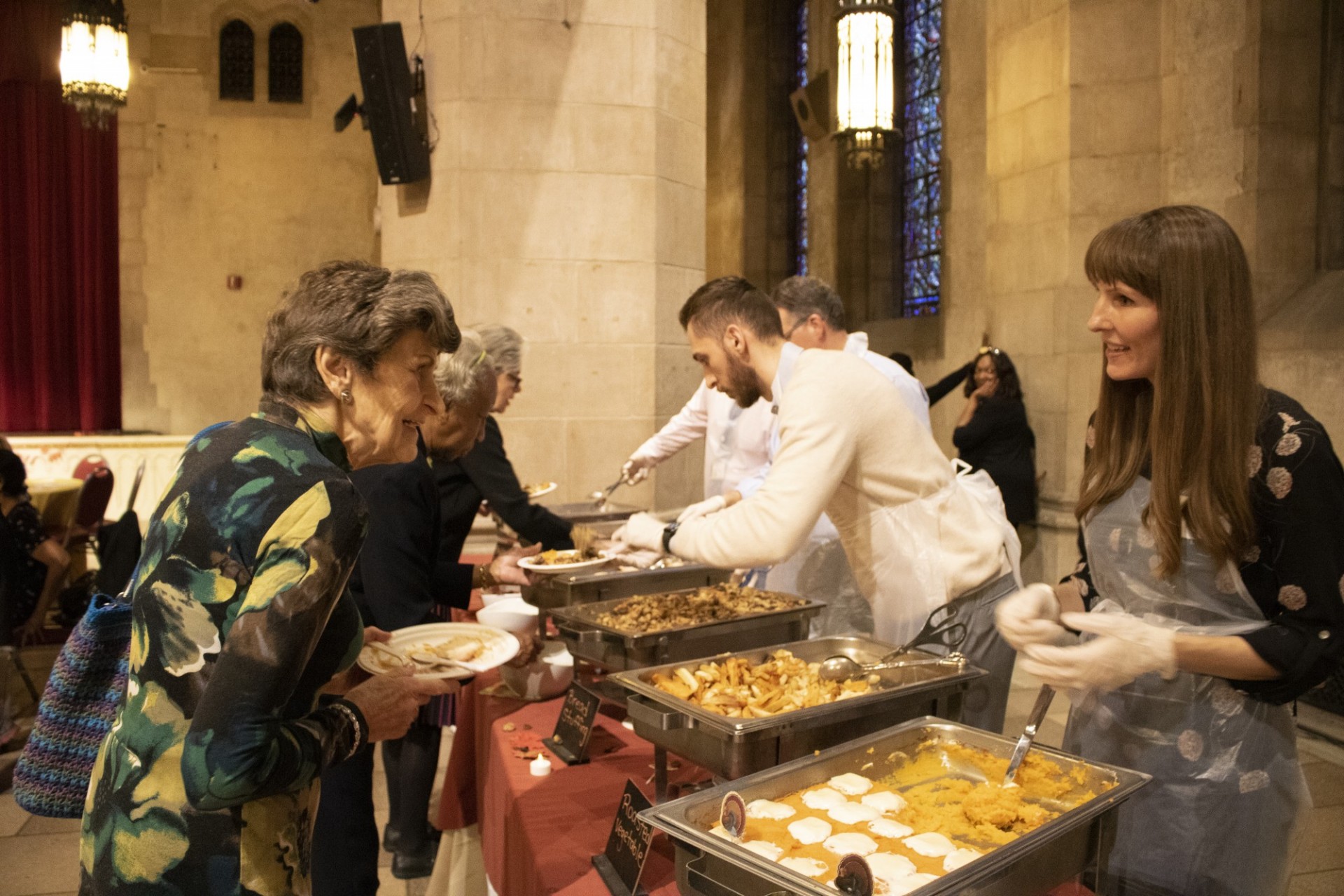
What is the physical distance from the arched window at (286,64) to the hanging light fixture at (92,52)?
4.89 meters

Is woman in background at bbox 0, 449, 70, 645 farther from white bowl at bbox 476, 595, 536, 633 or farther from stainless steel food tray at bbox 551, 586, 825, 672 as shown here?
stainless steel food tray at bbox 551, 586, 825, 672

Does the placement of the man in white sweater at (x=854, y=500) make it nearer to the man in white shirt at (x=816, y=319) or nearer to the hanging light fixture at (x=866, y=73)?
the man in white shirt at (x=816, y=319)

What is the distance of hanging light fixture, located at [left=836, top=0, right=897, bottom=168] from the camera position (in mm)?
6121

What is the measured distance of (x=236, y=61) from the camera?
11.2m

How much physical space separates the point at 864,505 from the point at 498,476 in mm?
1431

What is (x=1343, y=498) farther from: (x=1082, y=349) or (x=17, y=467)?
(x=17, y=467)

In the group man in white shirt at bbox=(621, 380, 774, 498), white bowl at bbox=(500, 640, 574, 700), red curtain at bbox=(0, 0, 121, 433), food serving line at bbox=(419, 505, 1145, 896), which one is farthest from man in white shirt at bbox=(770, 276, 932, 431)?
red curtain at bbox=(0, 0, 121, 433)

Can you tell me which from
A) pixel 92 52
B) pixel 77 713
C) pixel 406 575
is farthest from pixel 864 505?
pixel 92 52

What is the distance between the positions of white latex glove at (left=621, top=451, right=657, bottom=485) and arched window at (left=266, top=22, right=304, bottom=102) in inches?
344

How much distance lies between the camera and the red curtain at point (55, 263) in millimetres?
10695

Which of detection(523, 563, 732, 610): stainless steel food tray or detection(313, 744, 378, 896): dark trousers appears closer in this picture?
detection(313, 744, 378, 896): dark trousers

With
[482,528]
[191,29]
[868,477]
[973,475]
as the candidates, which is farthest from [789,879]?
[191,29]

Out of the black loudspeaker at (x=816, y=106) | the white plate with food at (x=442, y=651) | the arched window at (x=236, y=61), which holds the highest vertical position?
the arched window at (x=236, y=61)

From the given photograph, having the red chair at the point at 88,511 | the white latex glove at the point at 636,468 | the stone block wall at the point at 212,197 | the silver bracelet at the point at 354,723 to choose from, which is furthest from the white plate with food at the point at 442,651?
the stone block wall at the point at 212,197
